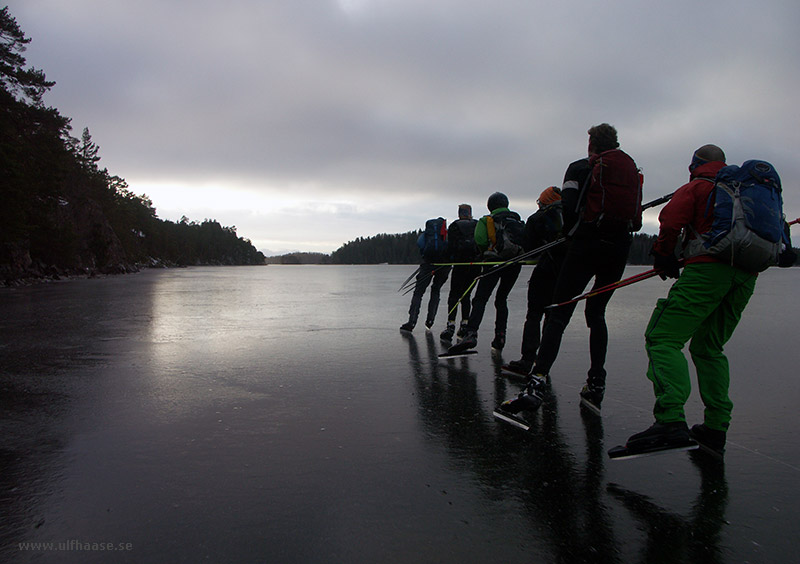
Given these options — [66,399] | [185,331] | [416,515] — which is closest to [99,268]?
[185,331]

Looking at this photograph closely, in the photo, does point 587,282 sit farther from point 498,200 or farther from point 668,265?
point 498,200

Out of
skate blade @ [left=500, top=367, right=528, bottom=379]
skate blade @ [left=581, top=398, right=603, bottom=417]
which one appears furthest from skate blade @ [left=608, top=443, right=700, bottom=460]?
skate blade @ [left=500, top=367, right=528, bottom=379]

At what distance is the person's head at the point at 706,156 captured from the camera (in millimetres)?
3264

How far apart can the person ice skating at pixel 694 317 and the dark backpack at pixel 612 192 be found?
550mm

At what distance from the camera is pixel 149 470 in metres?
2.83

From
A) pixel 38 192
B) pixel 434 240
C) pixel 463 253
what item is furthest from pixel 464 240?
pixel 38 192

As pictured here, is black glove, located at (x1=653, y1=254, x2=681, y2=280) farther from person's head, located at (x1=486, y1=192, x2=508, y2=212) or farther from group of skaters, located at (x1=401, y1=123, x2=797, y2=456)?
person's head, located at (x1=486, y1=192, x2=508, y2=212)

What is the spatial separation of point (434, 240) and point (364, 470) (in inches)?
260

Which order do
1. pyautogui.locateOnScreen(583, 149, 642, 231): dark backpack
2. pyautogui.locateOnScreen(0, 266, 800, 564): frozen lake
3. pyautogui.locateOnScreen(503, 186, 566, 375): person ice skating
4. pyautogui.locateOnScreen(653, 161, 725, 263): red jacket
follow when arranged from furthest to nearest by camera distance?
pyautogui.locateOnScreen(503, 186, 566, 375): person ice skating, pyautogui.locateOnScreen(583, 149, 642, 231): dark backpack, pyautogui.locateOnScreen(653, 161, 725, 263): red jacket, pyautogui.locateOnScreen(0, 266, 800, 564): frozen lake

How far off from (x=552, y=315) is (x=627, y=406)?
985 millimetres

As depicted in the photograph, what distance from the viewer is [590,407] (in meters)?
4.07

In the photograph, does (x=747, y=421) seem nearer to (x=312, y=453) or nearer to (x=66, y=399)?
(x=312, y=453)

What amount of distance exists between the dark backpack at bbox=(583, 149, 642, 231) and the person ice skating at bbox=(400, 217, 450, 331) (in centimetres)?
507

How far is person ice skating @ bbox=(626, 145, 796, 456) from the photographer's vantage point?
296cm
